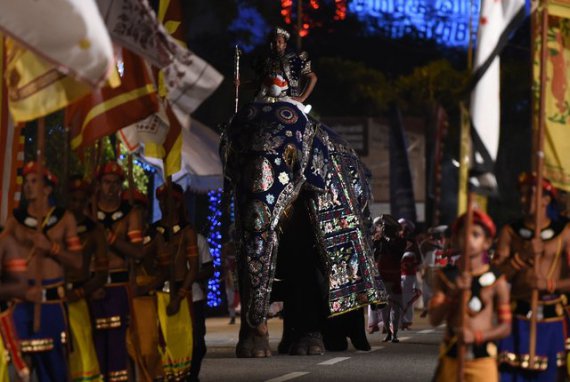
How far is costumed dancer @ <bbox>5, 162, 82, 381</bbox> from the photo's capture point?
13477 millimetres

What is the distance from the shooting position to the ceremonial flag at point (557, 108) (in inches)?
596

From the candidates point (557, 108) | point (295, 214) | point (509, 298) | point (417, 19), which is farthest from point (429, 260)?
point (417, 19)

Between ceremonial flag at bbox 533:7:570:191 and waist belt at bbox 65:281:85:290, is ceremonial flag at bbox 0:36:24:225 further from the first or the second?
ceremonial flag at bbox 533:7:570:191

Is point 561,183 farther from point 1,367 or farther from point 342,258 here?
point 342,258

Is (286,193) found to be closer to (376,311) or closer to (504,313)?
(504,313)

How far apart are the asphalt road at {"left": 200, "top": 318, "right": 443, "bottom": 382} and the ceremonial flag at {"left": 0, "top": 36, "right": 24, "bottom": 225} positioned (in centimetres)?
366

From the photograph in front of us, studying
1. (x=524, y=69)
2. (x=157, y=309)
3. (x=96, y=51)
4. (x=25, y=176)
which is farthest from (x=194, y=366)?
(x=524, y=69)

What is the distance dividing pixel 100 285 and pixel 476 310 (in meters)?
3.37

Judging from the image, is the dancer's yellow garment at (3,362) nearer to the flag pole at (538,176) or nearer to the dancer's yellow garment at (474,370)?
the dancer's yellow garment at (474,370)

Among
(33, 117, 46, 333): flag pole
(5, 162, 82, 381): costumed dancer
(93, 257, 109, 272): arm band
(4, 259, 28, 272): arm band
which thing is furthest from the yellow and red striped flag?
(93, 257, 109, 272): arm band

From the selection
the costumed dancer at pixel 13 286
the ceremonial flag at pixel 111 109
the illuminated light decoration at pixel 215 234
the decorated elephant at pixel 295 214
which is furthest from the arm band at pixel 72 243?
the illuminated light decoration at pixel 215 234

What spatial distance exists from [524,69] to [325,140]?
4239 cm

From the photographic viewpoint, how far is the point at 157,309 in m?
16.2

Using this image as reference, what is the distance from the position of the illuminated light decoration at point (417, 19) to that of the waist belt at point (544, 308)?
51.7 m
